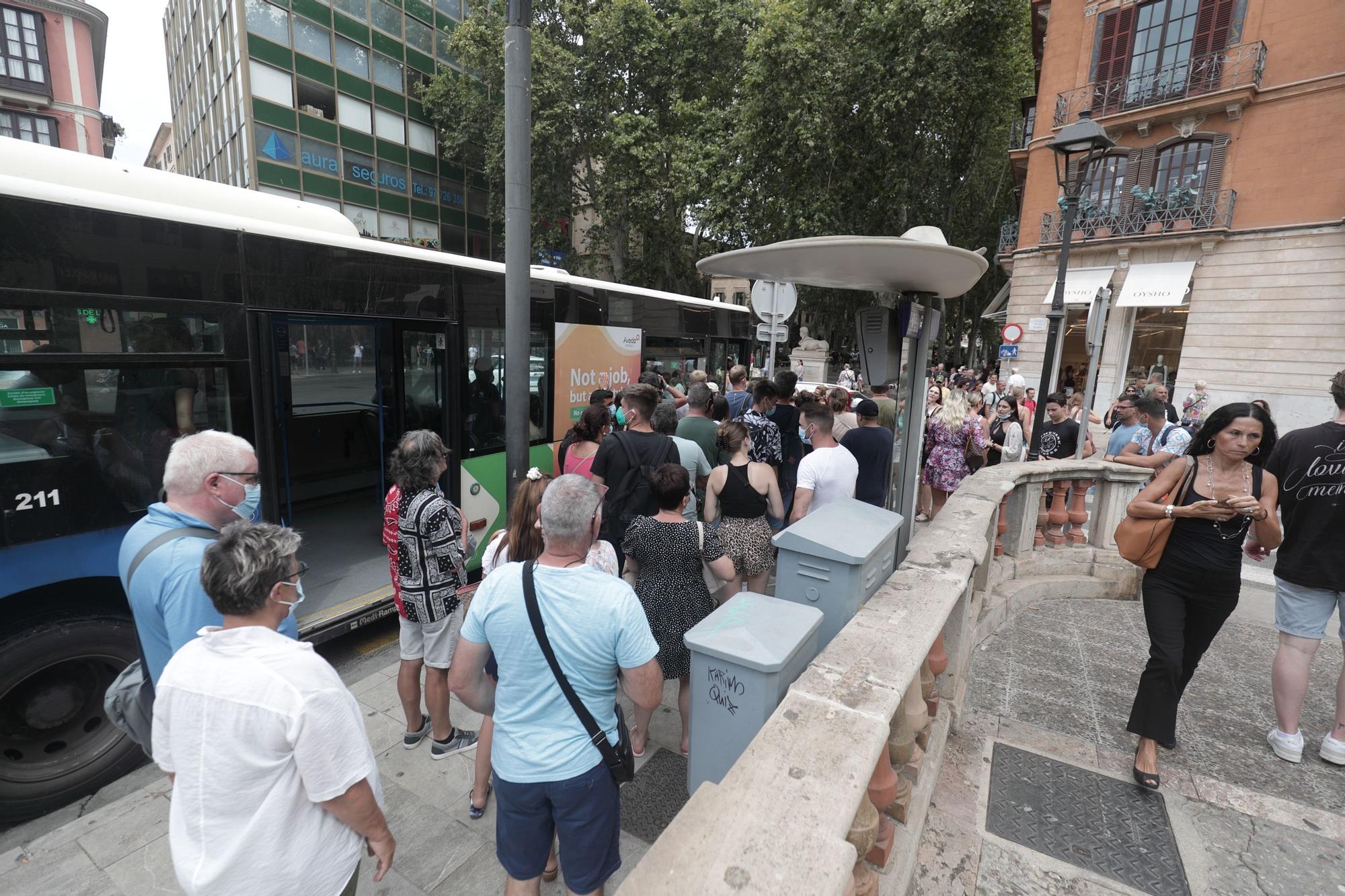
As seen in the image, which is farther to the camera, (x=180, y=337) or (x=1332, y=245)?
(x=1332, y=245)

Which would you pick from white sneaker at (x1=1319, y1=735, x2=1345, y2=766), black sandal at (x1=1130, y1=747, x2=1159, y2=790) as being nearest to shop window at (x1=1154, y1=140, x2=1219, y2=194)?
white sneaker at (x1=1319, y1=735, x2=1345, y2=766)

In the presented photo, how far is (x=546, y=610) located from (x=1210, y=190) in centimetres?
2419

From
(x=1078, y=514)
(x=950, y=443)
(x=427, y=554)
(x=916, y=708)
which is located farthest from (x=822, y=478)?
(x=950, y=443)

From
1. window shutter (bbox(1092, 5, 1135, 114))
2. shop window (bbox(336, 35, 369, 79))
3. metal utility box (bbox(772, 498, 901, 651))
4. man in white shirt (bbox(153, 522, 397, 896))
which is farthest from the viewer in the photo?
shop window (bbox(336, 35, 369, 79))

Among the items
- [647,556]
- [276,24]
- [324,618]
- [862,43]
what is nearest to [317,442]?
[324,618]

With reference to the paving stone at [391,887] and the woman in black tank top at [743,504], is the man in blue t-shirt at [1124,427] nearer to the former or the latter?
the woman in black tank top at [743,504]

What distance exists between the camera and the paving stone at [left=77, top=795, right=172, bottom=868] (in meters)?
2.76

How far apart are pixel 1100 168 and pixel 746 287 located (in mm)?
15340

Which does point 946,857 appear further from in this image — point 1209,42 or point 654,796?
point 1209,42

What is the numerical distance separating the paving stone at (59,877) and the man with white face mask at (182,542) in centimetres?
134

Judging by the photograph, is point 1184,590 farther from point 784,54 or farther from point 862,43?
point 862,43

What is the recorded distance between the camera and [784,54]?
683 inches

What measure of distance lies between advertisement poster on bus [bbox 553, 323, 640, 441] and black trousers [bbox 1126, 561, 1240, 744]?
196 inches

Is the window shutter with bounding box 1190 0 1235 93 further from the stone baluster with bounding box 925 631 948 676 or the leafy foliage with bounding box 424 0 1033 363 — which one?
the stone baluster with bounding box 925 631 948 676
